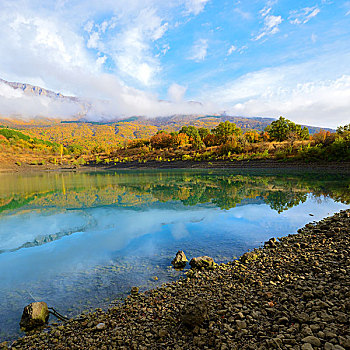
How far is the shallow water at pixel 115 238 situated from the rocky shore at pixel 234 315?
0.83 meters

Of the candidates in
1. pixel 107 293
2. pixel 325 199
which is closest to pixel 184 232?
pixel 107 293

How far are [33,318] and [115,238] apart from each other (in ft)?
20.2

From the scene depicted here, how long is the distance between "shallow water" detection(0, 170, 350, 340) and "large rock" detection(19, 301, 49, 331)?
202mm

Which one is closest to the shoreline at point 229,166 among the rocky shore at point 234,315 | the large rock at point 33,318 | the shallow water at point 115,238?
the shallow water at point 115,238

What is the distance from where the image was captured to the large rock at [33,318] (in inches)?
189

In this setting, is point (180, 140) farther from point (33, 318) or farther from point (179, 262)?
point (33, 318)

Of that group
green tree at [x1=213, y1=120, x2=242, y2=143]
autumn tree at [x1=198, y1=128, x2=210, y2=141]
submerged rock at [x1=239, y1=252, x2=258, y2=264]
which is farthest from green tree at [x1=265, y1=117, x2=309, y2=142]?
submerged rock at [x1=239, y1=252, x2=258, y2=264]

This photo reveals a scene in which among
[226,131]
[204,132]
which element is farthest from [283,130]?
[204,132]

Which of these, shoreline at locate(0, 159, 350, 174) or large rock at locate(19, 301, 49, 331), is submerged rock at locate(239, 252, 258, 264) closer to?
large rock at locate(19, 301, 49, 331)

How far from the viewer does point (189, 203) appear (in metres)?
18.6

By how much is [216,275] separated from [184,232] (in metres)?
4.93

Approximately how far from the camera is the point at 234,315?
4402mm

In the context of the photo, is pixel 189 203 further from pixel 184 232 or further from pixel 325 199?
pixel 325 199

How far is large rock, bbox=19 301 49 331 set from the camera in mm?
4793
